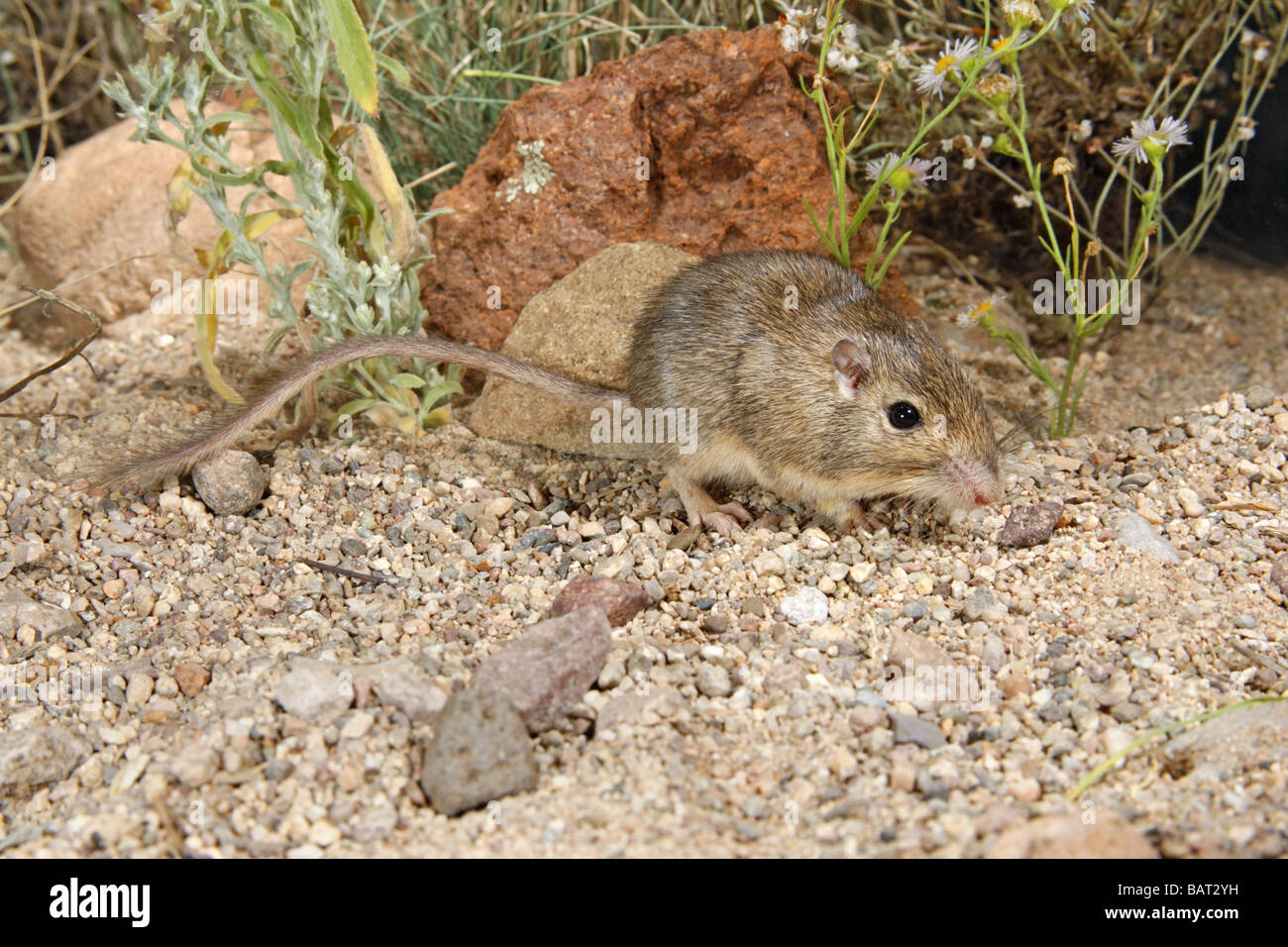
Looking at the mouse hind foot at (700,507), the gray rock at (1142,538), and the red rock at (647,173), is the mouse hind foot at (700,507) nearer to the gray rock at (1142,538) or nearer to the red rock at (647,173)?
the red rock at (647,173)

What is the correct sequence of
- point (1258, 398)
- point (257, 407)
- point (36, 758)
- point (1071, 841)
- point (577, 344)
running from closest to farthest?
point (1071, 841) < point (36, 758) < point (257, 407) < point (1258, 398) < point (577, 344)

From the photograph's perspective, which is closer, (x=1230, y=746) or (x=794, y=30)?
(x=1230, y=746)

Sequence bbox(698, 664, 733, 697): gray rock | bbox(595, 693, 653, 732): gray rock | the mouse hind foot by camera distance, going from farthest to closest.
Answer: the mouse hind foot
bbox(698, 664, 733, 697): gray rock
bbox(595, 693, 653, 732): gray rock

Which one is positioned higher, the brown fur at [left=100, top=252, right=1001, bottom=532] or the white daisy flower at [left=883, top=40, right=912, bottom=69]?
the white daisy flower at [left=883, top=40, right=912, bottom=69]

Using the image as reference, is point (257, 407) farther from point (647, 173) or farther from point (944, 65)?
point (944, 65)

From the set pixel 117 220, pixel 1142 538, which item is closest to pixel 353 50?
pixel 117 220

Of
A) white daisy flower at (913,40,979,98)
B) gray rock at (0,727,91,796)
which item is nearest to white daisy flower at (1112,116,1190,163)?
white daisy flower at (913,40,979,98)

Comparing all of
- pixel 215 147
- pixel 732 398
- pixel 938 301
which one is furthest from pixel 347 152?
pixel 938 301

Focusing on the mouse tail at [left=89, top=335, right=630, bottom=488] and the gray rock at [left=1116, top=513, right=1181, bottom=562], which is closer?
the gray rock at [left=1116, top=513, right=1181, bottom=562]

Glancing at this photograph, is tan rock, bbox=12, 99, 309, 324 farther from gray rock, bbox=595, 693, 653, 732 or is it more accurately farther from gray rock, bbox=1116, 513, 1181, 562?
gray rock, bbox=1116, 513, 1181, 562

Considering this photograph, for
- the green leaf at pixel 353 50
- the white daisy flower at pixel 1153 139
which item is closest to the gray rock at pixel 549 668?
the green leaf at pixel 353 50
